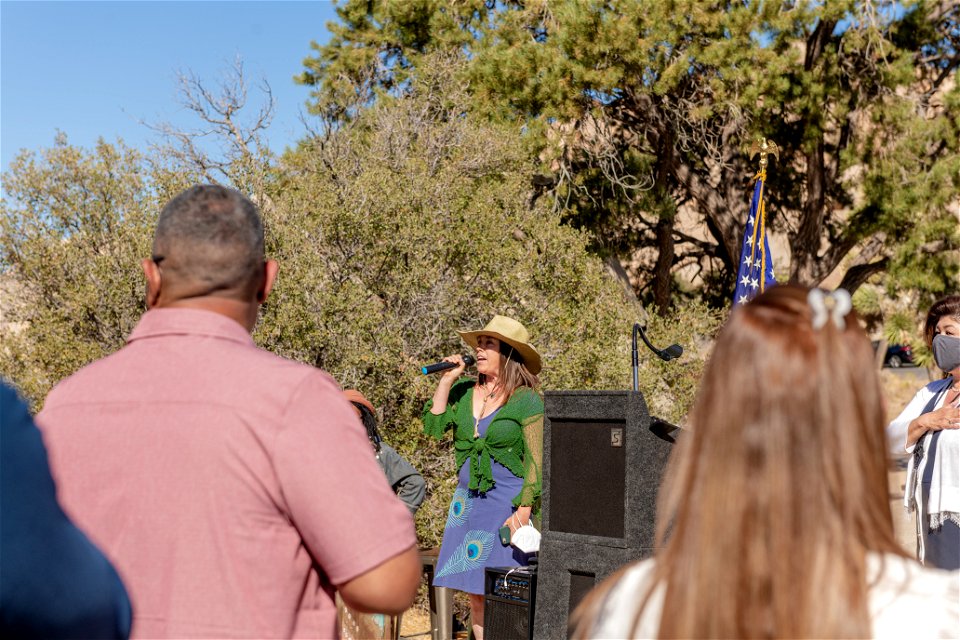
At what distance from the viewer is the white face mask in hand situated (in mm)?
4578

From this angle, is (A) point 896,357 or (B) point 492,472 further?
(A) point 896,357

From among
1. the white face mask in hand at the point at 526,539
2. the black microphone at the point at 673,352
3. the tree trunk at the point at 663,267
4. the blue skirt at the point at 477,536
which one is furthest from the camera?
the tree trunk at the point at 663,267

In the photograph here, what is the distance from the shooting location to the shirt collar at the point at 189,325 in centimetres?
164

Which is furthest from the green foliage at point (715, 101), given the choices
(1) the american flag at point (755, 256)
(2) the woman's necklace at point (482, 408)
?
(2) the woman's necklace at point (482, 408)

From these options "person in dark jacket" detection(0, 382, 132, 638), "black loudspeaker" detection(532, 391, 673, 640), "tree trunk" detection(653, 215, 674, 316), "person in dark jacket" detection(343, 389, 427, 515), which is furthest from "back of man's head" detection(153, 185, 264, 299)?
"tree trunk" detection(653, 215, 674, 316)

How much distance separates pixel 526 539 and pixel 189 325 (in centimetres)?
322

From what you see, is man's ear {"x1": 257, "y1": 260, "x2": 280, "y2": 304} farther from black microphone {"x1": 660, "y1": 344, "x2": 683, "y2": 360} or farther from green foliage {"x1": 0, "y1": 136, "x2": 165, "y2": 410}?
green foliage {"x1": 0, "y1": 136, "x2": 165, "y2": 410}

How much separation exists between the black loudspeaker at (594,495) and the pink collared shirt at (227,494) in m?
2.56

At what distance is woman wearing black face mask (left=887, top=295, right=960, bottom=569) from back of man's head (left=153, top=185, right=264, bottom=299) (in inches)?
137

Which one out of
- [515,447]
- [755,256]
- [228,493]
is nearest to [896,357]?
[755,256]

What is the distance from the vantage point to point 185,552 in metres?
1.49

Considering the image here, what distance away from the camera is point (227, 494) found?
4.89ft

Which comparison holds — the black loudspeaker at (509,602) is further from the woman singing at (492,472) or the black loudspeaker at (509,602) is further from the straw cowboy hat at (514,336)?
the straw cowboy hat at (514,336)

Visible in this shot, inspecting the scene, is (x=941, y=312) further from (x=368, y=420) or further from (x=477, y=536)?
(x=368, y=420)
